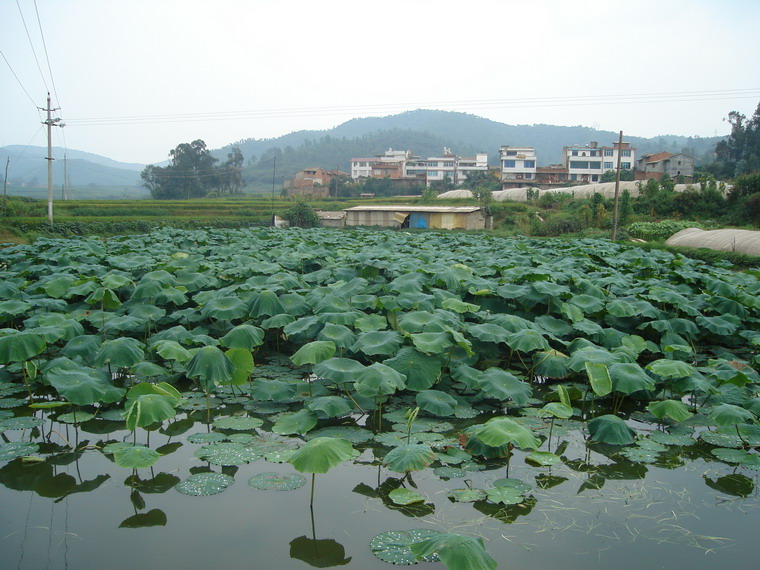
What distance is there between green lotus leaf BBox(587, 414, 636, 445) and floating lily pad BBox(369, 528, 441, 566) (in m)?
2.35

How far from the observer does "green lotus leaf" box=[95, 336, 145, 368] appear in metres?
6.21

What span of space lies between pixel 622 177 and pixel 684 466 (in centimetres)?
5873

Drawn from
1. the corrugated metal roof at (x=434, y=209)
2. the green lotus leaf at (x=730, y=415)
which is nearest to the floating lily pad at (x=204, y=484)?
the green lotus leaf at (x=730, y=415)

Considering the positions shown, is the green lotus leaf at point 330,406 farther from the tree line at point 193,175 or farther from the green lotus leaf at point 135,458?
the tree line at point 193,175

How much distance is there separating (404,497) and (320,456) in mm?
836

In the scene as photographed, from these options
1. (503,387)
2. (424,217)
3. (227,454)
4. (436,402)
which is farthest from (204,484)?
(424,217)

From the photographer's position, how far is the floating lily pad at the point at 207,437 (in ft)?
18.0

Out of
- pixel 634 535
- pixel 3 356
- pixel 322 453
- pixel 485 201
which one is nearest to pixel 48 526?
pixel 322 453

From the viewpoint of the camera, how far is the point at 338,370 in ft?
18.7

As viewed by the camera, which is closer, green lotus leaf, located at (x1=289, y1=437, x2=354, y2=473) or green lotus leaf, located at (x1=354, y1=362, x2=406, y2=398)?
green lotus leaf, located at (x1=289, y1=437, x2=354, y2=473)

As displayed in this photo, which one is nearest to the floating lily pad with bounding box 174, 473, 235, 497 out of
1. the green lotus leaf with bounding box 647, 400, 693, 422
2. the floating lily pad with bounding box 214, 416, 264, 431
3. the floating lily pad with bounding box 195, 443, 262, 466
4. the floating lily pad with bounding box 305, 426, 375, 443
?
the floating lily pad with bounding box 195, 443, 262, 466

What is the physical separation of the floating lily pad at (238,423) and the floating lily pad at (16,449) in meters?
1.64

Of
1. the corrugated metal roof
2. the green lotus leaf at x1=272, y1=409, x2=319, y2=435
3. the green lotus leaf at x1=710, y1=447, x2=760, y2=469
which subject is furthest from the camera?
the corrugated metal roof

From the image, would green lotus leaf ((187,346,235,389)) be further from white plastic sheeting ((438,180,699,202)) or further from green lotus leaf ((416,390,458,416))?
white plastic sheeting ((438,180,699,202))
